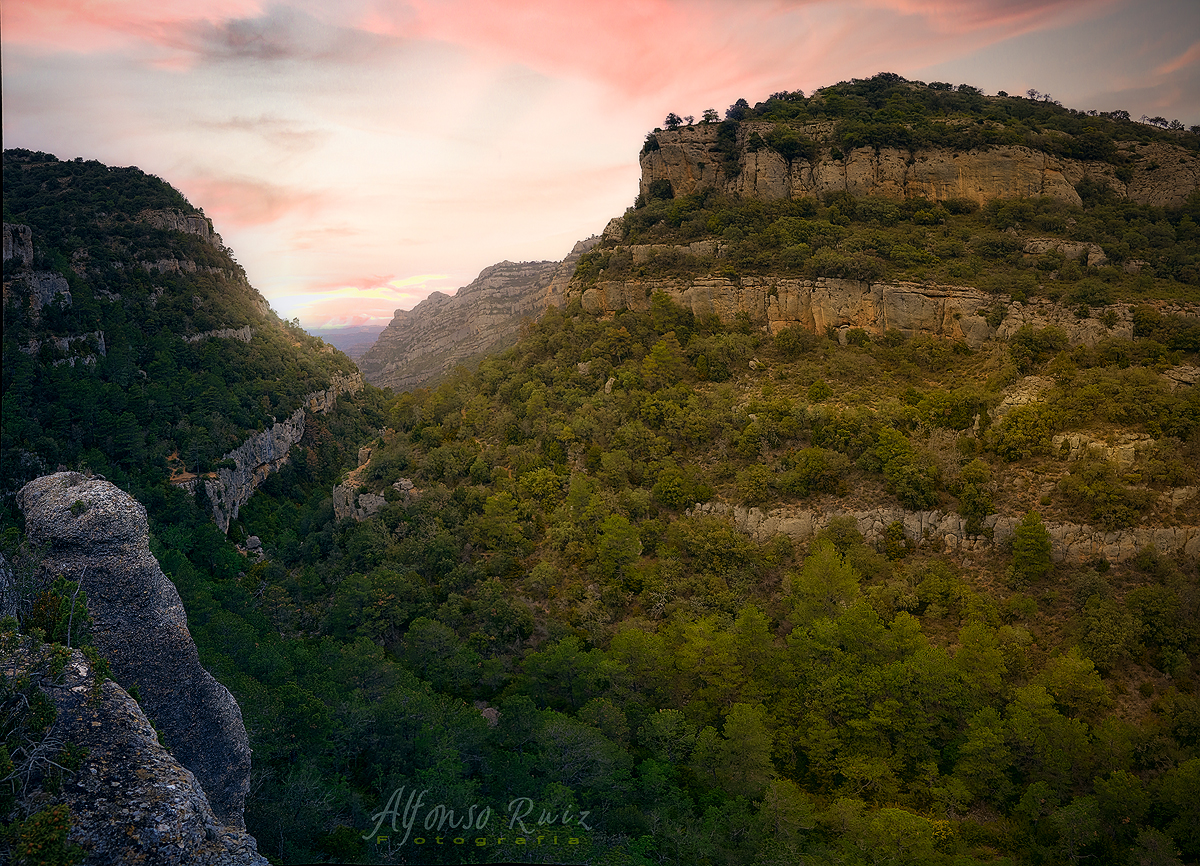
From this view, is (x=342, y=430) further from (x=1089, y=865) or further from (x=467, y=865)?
(x=1089, y=865)

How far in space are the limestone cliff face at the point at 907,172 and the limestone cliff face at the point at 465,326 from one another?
5359cm

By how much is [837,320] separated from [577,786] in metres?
38.4

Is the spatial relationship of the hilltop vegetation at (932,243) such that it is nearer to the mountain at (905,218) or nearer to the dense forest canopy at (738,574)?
the mountain at (905,218)

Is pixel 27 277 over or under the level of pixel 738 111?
under

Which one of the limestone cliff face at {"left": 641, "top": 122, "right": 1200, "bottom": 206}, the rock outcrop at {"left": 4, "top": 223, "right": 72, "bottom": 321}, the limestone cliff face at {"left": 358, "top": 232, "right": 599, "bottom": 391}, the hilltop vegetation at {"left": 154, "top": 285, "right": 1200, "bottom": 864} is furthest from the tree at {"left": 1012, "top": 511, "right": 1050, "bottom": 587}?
the limestone cliff face at {"left": 358, "top": 232, "right": 599, "bottom": 391}

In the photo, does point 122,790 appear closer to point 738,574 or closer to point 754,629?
point 754,629

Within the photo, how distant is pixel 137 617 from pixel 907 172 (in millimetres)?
63072

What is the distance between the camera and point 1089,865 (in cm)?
2206

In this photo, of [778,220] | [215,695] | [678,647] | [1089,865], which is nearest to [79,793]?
[215,695]

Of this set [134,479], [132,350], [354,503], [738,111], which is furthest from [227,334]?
[738,111]

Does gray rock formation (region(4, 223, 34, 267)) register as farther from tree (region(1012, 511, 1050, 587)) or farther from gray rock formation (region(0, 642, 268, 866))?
tree (region(1012, 511, 1050, 587))

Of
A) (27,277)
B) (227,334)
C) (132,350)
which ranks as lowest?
(132,350)

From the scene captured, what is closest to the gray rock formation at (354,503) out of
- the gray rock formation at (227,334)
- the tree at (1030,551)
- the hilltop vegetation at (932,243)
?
the hilltop vegetation at (932,243)

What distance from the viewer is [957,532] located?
111 ft
